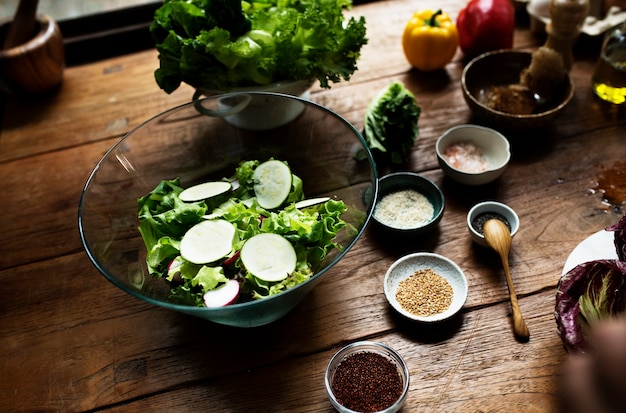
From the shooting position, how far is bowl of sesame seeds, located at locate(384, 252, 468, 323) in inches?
48.2

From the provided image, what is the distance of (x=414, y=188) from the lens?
1489 millimetres

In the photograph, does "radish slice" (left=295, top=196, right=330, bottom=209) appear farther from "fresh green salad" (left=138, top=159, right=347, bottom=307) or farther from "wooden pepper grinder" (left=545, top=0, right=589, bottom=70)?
"wooden pepper grinder" (left=545, top=0, right=589, bottom=70)

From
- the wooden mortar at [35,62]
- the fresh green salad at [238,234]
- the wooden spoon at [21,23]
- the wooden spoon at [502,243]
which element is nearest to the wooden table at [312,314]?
the wooden spoon at [502,243]

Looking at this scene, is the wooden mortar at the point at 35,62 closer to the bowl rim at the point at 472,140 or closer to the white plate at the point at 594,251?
the bowl rim at the point at 472,140

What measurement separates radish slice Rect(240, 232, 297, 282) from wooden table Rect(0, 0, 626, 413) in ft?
0.66

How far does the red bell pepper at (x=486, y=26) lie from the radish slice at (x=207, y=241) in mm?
1195

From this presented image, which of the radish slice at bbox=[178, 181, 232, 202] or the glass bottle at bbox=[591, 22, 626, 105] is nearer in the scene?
the radish slice at bbox=[178, 181, 232, 202]

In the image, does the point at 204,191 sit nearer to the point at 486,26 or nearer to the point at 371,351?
the point at 371,351

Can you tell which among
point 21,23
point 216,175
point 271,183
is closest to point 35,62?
point 21,23

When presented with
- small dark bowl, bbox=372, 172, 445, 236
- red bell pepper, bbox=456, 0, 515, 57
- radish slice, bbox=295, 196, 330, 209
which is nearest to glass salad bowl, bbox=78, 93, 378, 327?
radish slice, bbox=295, 196, 330, 209

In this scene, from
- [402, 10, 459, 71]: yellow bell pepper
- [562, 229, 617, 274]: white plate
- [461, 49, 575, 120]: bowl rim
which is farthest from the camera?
[402, 10, 459, 71]: yellow bell pepper

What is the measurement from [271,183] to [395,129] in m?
0.44

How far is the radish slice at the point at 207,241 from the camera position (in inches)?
45.3

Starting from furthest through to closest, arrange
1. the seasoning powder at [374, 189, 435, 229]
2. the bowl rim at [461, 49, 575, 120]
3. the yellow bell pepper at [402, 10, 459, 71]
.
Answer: the yellow bell pepper at [402, 10, 459, 71] < the bowl rim at [461, 49, 575, 120] < the seasoning powder at [374, 189, 435, 229]
